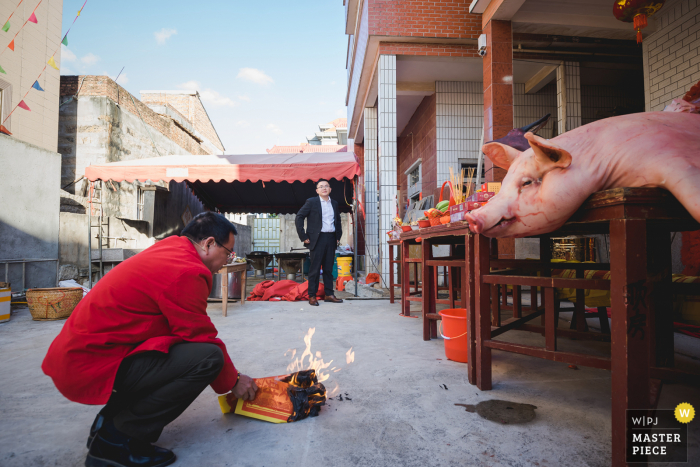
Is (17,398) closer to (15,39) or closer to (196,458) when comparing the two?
(196,458)

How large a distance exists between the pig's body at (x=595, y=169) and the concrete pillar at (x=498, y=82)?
12.2ft

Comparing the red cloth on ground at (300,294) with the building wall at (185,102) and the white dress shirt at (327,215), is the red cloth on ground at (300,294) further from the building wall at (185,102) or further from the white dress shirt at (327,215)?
the building wall at (185,102)

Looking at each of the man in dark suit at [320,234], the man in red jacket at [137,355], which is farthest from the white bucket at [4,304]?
the man in red jacket at [137,355]

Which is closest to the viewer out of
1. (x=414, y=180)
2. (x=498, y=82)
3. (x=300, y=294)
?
(x=498, y=82)

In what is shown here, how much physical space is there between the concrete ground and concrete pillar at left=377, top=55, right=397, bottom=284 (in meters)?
3.98

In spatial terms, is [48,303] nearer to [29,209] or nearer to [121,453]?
[29,209]

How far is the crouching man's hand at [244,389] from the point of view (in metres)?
1.70

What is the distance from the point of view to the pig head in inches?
57.6

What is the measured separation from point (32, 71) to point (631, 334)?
11994 millimetres

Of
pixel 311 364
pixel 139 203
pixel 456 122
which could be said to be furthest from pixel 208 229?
pixel 139 203

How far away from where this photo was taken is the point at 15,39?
7805 mm

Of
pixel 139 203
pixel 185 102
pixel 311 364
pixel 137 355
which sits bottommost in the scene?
pixel 311 364

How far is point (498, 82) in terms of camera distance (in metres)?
5.11

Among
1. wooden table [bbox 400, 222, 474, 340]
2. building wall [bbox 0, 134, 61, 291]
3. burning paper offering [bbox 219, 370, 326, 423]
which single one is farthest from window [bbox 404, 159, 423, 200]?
building wall [bbox 0, 134, 61, 291]
